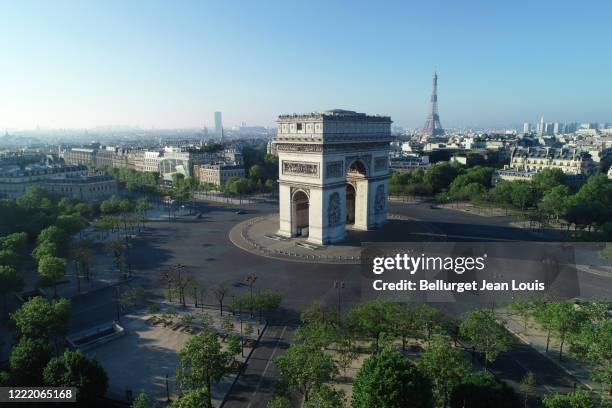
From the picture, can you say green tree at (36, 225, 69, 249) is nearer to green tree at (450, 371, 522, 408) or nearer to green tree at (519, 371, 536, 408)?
green tree at (450, 371, 522, 408)

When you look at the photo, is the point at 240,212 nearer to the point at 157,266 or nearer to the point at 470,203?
the point at 157,266

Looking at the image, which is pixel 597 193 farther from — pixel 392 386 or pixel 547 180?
pixel 392 386

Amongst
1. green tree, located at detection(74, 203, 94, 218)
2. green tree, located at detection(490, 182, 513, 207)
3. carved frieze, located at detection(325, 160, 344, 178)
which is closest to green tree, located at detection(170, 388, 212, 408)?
carved frieze, located at detection(325, 160, 344, 178)

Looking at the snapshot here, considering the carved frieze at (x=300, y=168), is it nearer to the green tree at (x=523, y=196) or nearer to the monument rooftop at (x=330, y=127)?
the monument rooftop at (x=330, y=127)

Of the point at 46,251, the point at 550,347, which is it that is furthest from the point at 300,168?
the point at 550,347

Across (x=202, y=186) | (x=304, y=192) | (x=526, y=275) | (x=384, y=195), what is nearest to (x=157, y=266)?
(x=304, y=192)

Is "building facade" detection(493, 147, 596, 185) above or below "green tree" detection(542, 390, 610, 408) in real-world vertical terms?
above
